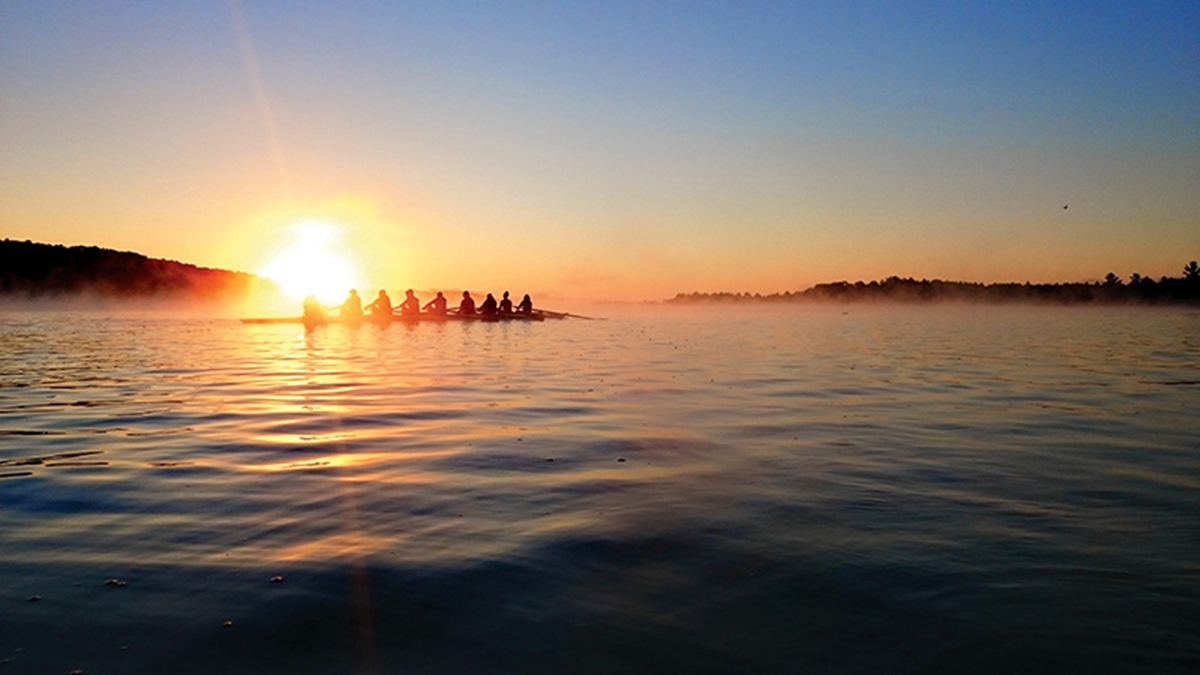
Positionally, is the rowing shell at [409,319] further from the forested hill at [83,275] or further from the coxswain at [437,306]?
the forested hill at [83,275]

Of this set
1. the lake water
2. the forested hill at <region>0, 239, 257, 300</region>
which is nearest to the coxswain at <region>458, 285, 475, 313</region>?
the lake water

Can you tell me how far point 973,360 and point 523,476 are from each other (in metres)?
21.8

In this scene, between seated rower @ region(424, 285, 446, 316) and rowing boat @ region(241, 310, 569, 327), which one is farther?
seated rower @ region(424, 285, 446, 316)

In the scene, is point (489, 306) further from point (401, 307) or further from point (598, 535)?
point (598, 535)

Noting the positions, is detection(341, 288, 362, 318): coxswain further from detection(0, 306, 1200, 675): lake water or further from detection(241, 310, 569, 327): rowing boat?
detection(0, 306, 1200, 675): lake water

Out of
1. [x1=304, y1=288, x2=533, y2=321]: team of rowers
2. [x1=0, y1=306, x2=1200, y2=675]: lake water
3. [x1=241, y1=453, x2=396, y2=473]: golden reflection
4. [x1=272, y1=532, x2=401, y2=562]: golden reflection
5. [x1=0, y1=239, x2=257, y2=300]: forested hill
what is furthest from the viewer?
[x1=0, y1=239, x2=257, y2=300]: forested hill

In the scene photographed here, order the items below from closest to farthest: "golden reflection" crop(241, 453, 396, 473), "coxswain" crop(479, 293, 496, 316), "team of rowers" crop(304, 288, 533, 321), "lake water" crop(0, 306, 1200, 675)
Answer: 1. "lake water" crop(0, 306, 1200, 675)
2. "golden reflection" crop(241, 453, 396, 473)
3. "team of rowers" crop(304, 288, 533, 321)
4. "coxswain" crop(479, 293, 496, 316)

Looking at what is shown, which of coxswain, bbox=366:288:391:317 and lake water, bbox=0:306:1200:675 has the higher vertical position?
coxswain, bbox=366:288:391:317

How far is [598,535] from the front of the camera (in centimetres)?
645

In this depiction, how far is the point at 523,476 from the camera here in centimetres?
873

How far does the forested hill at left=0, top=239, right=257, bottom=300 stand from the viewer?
374ft

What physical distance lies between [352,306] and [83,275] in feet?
349

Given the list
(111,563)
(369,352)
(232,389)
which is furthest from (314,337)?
(111,563)

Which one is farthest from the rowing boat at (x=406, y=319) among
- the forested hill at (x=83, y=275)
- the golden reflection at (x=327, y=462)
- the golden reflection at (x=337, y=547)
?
the forested hill at (x=83, y=275)
